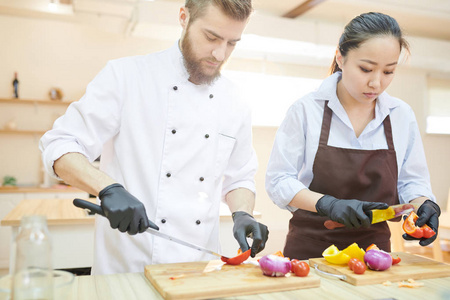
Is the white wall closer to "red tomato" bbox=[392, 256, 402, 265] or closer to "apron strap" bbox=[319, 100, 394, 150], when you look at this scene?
"apron strap" bbox=[319, 100, 394, 150]

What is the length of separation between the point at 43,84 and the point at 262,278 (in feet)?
15.6

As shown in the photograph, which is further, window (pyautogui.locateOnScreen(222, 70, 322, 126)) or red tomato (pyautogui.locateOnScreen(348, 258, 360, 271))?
window (pyautogui.locateOnScreen(222, 70, 322, 126))

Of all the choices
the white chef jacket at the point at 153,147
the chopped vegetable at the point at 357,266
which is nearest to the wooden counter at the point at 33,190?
the white chef jacket at the point at 153,147

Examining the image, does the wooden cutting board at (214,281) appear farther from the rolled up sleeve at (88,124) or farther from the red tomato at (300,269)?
the rolled up sleeve at (88,124)

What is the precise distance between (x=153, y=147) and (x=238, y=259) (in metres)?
0.47

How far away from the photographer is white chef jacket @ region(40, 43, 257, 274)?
138 cm

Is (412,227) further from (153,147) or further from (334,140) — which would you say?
(153,147)

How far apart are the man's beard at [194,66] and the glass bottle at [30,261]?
0.83 metres

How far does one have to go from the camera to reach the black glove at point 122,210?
1.11m

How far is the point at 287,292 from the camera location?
44.3 inches

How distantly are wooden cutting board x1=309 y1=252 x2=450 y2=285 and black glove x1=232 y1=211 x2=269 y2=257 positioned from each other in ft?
0.64

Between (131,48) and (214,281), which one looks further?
(131,48)

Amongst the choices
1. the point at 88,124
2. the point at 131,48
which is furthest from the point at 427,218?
the point at 131,48

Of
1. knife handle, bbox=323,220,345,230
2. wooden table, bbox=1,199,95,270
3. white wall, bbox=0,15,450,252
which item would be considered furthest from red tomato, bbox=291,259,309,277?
white wall, bbox=0,15,450,252
